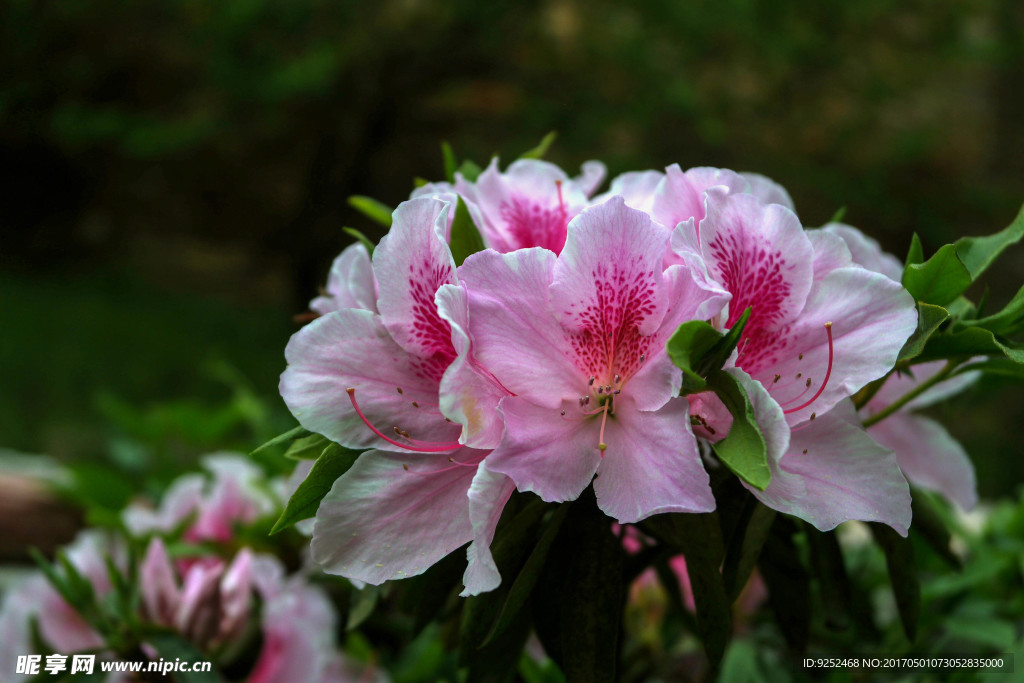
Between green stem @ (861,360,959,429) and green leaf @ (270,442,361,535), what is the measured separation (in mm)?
285

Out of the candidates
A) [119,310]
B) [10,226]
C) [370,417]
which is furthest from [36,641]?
[10,226]

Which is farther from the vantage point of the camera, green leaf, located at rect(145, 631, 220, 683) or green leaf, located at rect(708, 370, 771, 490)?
green leaf, located at rect(145, 631, 220, 683)

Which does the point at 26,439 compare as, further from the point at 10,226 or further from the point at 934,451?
the point at 934,451

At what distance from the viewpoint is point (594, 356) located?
0.40 metres

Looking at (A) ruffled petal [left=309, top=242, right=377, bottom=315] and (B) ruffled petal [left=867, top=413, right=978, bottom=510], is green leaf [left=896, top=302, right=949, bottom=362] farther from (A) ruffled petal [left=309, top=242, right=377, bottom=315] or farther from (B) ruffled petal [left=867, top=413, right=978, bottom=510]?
(A) ruffled petal [left=309, top=242, right=377, bottom=315]

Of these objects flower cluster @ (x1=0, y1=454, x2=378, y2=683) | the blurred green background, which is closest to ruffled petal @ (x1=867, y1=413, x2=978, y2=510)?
flower cluster @ (x1=0, y1=454, x2=378, y2=683)

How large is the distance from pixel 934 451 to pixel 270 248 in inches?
178

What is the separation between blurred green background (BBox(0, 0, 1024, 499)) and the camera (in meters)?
3.64

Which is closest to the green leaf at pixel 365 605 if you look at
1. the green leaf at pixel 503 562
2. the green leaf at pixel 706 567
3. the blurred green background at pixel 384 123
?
the green leaf at pixel 503 562

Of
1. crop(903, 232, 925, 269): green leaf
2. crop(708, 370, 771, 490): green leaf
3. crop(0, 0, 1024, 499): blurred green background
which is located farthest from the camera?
crop(0, 0, 1024, 499): blurred green background

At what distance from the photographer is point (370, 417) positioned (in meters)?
0.41

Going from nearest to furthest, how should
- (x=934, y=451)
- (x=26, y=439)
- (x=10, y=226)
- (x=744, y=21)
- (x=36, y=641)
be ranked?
(x=934, y=451) < (x=36, y=641) < (x=26, y=439) < (x=744, y=21) < (x=10, y=226)

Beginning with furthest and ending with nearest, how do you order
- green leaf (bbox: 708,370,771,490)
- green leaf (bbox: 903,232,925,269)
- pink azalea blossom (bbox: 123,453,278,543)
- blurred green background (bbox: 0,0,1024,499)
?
blurred green background (bbox: 0,0,1024,499) < pink azalea blossom (bbox: 123,453,278,543) < green leaf (bbox: 903,232,925,269) < green leaf (bbox: 708,370,771,490)

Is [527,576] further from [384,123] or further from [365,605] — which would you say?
[384,123]
